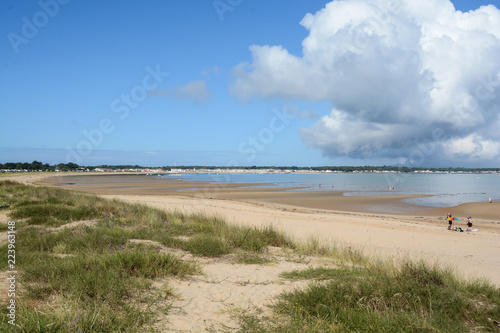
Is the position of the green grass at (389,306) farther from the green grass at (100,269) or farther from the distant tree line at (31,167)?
the distant tree line at (31,167)

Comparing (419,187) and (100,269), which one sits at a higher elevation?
(100,269)

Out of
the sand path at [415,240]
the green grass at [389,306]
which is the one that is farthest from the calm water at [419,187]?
the green grass at [389,306]

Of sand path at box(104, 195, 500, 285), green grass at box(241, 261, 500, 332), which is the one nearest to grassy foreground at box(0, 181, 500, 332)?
green grass at box(241, 261, 500, 332)

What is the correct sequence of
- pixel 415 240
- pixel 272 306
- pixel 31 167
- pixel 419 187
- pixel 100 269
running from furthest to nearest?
pixel 31 167 → pixel 419 187 → pixel 415 240 → pixel 100 269 → pixel 272 306

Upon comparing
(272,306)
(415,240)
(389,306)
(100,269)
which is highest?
(100,269)

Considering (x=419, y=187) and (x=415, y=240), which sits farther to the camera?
(x=419, y=187)

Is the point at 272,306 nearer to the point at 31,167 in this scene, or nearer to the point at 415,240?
the point at 415,240

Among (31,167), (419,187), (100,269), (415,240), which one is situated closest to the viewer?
(100,269)

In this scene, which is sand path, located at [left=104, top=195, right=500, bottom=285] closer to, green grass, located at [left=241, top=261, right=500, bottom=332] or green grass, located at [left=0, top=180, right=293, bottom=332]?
green grass, located at [left=241, top=261, right=500, bottom=332]

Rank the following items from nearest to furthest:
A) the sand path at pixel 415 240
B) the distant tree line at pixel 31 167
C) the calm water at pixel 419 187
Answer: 1. the sand path at pixel 415 240
2. the calm water at pixel 419 187
3. the distant tree line at pixel 31 167

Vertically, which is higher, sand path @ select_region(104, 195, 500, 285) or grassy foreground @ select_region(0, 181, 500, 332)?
grassy foreground @ select_region(0, 181, 500, 332)

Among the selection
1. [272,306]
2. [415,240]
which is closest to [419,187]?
[415,240]

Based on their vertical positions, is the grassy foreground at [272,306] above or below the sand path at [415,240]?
above

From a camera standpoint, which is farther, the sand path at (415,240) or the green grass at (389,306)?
the sand path at (415,240)
